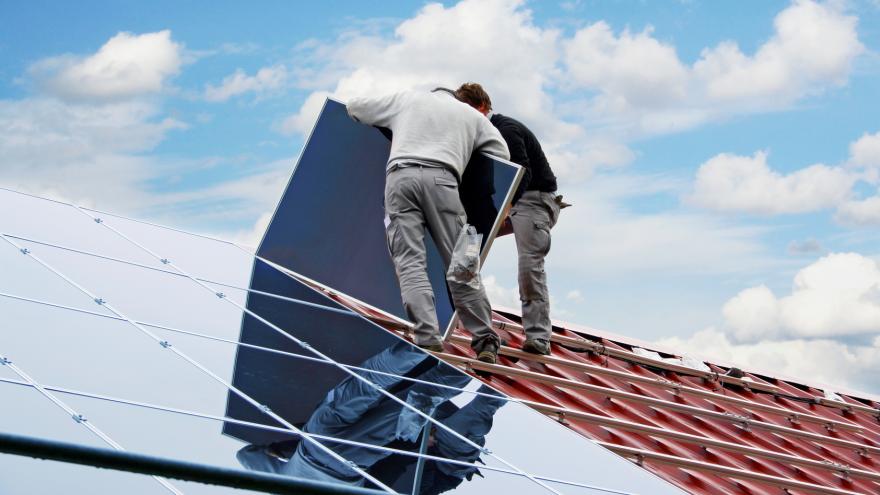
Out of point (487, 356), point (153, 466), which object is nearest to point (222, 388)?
point (487, 356)

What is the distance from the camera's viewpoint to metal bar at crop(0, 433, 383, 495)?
1.85 meters

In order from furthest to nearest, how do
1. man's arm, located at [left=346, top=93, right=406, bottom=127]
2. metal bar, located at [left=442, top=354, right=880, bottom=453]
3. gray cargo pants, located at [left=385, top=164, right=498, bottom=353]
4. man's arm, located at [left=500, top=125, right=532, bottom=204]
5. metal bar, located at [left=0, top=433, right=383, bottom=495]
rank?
1. man's arm, located at [left=500, top=125, right=532, bottom=204]
2. metal bar, located at [left=442, top=354, right=880, bottom=453]
3. man's arm, located at [left=346, top=93, right=406, bottom=127]
4. gray cargo pants, located at [left=385, top=164, right=498, bottom=353]
5. metal bar, located at [left=0, top=433, right=383, bottom=495]

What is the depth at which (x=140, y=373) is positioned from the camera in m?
4.64

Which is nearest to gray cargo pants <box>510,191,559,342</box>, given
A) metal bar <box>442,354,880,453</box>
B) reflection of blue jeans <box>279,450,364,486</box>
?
metal bar <box>442,354,880,453</box>

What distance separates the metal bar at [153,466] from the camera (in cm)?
185

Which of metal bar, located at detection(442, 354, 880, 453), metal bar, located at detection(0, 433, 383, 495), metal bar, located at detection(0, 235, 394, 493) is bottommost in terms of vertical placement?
metal bar, located at detection(0, 433, 383, 495)

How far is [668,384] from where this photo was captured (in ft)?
29.1

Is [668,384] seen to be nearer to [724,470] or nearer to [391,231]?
[724,470]

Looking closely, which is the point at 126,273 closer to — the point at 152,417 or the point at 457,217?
the point at 457,217

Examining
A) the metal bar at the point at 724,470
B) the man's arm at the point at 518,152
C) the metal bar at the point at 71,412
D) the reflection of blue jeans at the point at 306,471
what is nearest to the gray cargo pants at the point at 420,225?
the man's arm at the point at 518,152

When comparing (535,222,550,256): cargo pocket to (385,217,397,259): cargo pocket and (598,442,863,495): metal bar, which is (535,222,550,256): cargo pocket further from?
(598,442,863,495): metal bar

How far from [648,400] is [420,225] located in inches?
94.6

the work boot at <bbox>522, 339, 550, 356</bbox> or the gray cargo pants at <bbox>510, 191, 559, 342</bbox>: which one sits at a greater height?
the gray cargo pants at <bbox>510, 191, 559, 342</bbox>

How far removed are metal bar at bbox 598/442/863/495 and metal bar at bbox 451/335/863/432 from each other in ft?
4.69
